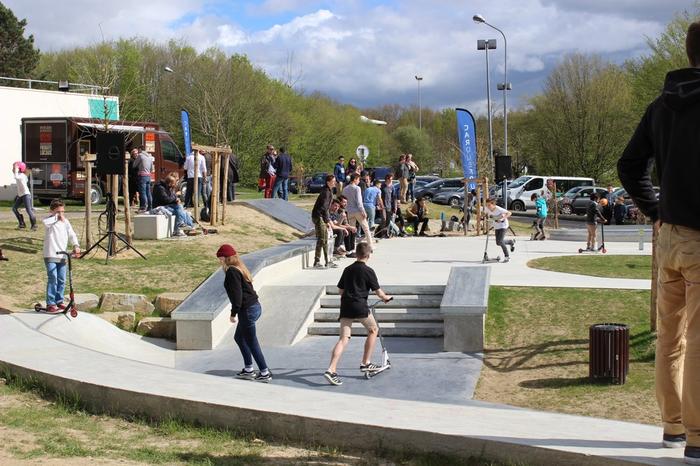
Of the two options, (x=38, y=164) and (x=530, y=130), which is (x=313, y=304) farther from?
(x=530, y=130)

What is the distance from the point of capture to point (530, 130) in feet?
206

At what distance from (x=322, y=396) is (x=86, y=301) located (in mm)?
7901

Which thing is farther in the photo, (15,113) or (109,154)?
(15,113)

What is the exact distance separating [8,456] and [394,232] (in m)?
21.7

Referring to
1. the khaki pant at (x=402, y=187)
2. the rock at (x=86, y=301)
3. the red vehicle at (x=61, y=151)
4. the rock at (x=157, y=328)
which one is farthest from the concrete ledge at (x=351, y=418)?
the khaki pant at (x=402, y=187)

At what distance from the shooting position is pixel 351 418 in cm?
577

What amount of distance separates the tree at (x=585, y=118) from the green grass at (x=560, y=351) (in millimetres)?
42660

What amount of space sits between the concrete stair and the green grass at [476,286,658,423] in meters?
0.89

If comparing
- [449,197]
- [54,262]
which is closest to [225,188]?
[54,262]

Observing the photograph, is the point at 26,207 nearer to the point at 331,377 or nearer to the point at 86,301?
the point at 86,301

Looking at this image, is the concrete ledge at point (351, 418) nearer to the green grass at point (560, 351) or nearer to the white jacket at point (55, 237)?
the green grass at point (560, 351)

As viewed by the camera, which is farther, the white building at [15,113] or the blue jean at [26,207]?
the white building at [15,113]

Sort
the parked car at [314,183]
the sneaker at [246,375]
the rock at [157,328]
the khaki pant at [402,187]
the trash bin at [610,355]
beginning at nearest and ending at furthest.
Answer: the sneaker at [246,375], the trash bin at [610,355], the rock at [157,328], the khaki pant at [402,187], the parked car at [314,183]

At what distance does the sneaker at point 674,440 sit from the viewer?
4.73 m
